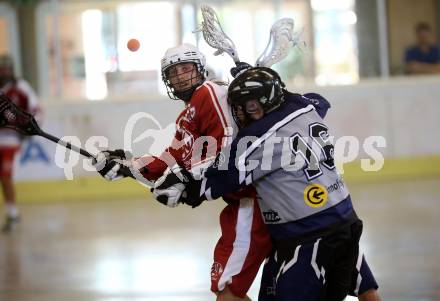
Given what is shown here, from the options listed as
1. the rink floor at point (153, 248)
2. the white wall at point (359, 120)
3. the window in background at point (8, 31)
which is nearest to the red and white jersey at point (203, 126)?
the rink floor at point (153, 248)

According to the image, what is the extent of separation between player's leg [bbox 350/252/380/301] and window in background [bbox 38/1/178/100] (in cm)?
779

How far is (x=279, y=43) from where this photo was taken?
4.46 metres

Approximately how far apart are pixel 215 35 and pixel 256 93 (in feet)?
3.15

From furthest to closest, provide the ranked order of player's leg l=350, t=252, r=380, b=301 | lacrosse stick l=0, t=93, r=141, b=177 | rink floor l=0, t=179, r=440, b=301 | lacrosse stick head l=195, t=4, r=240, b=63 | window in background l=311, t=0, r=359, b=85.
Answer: window in background l=311, t=0, r=359, b=85
rink floor l=0, t=179, r=440, b=301
lacrosse stick head l=195, t=4, r=240, b=63
lacrosse stick l=0, t=93, r=141, b=177
player's leg l=350, t=252, r=380, b=301

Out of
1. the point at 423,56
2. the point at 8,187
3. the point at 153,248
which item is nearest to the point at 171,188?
the point at 153,248

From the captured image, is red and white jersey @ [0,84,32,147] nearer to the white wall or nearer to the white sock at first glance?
the white sock

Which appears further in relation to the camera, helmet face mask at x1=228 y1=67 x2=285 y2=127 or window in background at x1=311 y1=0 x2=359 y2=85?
window in background at x1=311 y1=0 x2=359 y2=85

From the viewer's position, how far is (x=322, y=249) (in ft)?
11.8

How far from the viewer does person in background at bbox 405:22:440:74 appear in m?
11.1

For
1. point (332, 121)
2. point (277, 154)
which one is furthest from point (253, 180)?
point (332, 121)

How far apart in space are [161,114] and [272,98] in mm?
7390

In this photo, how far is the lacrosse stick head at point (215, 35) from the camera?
4.43 meters

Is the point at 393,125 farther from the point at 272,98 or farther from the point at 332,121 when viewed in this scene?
the point at 272,98

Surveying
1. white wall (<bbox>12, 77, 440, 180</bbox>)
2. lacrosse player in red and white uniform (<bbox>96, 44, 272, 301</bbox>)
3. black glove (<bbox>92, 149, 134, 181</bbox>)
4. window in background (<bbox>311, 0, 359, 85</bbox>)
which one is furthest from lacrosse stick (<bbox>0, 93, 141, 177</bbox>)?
window in background (<bbox>311, 0, 359, 85</bbox>)
